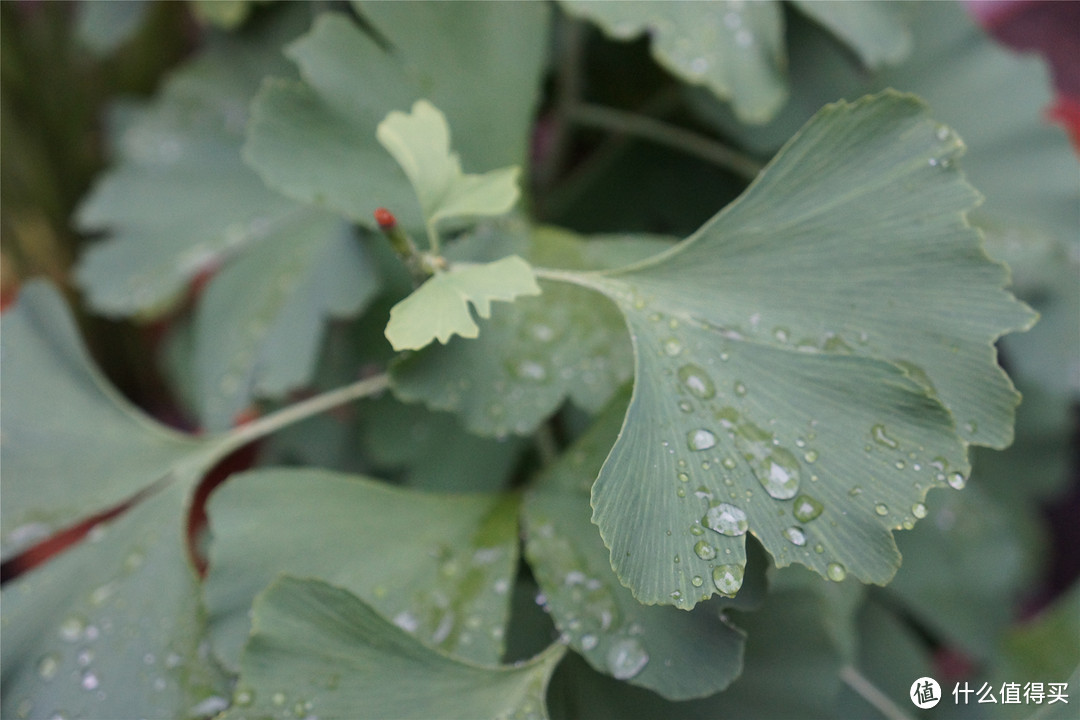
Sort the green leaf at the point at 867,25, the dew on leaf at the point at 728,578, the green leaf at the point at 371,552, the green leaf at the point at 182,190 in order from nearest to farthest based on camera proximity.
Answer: the dew on leaf at the point at 728,578
the green leaf at the point at 371,552
the green leaf at the point at 867,25
the green leaf at the point at 182,190

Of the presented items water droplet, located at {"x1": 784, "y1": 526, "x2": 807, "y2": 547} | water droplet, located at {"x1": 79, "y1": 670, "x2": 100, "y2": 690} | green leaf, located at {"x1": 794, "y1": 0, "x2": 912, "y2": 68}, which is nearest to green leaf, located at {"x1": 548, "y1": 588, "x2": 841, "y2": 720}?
water droplet, located at {"x1": 784, "y1": 526, "x2": 807, "y2": 547}

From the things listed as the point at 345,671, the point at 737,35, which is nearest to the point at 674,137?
the point at 737,35

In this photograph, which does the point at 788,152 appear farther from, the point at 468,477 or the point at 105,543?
the point at 105,543

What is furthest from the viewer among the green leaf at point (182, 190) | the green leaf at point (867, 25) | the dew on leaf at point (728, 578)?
the green leaf at point (182, 190)

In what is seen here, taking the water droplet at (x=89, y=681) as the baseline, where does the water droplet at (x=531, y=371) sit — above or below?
above

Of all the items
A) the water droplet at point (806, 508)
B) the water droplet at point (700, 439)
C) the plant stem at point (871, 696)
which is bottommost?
the plant stem at point (871, 696)

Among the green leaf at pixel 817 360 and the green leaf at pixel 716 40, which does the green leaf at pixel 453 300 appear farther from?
the green leaf at pixel 716 40

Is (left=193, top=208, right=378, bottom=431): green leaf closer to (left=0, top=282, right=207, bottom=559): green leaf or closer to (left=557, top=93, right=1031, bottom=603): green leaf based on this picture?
(left=0, top=282, right=207, bottom=559): green leaf

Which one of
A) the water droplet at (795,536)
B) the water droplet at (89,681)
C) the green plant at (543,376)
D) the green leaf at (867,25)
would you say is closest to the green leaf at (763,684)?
the green plant at (543,376)
